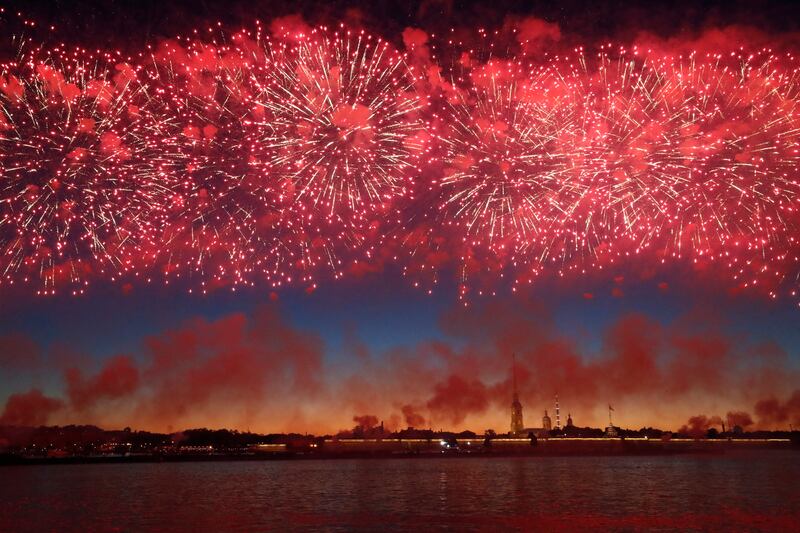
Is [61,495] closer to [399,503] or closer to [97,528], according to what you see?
[97,528]

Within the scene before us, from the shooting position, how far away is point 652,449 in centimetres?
13438

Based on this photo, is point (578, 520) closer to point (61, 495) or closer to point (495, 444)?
point (61, 495)

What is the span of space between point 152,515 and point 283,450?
123045mm

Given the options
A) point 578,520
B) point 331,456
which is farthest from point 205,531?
point 331,456

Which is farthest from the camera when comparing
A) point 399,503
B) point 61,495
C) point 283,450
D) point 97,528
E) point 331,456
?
point 283,450

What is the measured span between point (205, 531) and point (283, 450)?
128549 mm

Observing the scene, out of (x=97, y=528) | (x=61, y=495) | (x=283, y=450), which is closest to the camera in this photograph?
(x=97, y=528)

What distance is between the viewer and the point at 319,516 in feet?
83.4

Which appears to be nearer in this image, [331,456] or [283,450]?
[331,456]

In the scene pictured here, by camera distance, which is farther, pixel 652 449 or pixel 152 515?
pixel 652 449

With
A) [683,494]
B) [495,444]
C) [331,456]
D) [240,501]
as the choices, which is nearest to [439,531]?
[240,501]

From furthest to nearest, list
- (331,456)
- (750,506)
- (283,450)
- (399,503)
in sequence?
(283,450) → (331,456) → (399,503) → (750,506)

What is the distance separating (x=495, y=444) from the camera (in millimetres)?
159375

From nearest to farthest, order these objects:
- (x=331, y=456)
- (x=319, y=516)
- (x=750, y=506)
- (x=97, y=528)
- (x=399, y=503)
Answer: (x=97, y=528) → (x=319, y=516) → (x=750, y=506) → (x=399, y=503) → (x=331, y=456)
